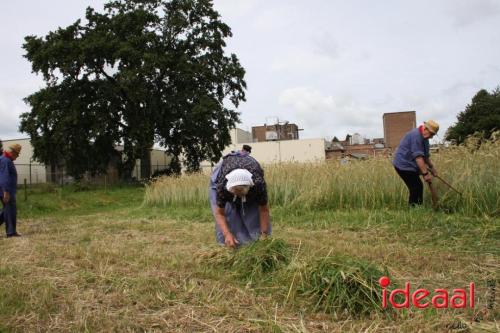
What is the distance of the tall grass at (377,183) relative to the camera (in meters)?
7.34

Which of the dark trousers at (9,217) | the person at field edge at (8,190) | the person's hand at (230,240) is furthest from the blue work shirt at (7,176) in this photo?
the person's hand at (230,240)

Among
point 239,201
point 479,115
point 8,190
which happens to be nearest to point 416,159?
point 239,201

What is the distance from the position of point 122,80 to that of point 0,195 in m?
21.1

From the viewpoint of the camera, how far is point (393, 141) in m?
66.7

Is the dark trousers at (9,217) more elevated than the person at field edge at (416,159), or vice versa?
the person at field edge at (416,159)

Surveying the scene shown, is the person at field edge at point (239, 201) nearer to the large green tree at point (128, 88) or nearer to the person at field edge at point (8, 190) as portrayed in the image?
the person at field edge at point (8, 190)

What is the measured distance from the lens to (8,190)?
26.6 feet

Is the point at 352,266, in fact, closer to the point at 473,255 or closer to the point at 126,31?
the point at 473,255

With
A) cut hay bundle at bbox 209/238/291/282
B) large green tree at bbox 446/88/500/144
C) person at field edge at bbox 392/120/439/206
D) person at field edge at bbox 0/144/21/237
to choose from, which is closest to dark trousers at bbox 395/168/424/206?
person at field edge at bbox 392/120/439/206

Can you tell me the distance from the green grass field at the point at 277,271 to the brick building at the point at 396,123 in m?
61.1

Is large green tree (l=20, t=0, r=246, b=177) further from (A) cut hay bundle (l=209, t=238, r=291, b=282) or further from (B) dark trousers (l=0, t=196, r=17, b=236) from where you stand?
(A) cut hay bundle (l=209, t=238, r=291, b=282)

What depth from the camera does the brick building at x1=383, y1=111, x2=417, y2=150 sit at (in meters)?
66.3

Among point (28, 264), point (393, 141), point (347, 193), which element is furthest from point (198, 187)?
point (393, 141)

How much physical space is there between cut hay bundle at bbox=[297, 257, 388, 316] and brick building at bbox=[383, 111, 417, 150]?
66231 mm
